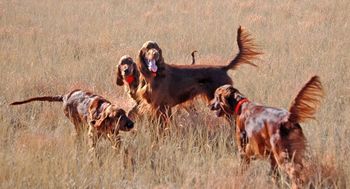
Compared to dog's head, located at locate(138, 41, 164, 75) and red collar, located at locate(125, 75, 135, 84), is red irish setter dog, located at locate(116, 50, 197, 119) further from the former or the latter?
dog's head, located at locate(138, 41, 164, 75)

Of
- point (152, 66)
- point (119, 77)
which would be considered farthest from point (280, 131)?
point (119, 77)

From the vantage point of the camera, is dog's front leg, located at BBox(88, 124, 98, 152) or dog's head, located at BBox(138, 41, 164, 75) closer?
dog's front leg, located at BBox(88, 124, 98, 152)

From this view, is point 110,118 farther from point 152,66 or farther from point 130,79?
point 130,79

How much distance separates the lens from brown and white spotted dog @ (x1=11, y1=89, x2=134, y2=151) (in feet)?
14.3

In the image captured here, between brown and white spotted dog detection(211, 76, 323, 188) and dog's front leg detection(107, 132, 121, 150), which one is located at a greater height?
brown and white spotted dog detection(211, 76, 323, 188)

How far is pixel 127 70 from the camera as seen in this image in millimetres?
5559

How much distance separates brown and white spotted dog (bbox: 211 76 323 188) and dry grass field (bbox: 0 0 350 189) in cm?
18

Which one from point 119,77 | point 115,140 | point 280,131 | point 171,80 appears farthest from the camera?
point 119,77

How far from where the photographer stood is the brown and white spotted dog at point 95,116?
4355 mm

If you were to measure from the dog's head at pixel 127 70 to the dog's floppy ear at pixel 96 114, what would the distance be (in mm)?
833

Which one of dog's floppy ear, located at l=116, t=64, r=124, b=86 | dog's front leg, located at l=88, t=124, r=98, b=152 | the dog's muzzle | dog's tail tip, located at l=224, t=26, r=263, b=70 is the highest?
dog's tail tip, located at l=224, t=26, r=263, b=70

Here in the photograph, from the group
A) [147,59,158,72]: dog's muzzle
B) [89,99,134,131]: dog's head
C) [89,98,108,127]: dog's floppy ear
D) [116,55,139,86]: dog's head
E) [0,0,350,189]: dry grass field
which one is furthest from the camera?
[116,55,139,86]: dog's head

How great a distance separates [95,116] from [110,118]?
0.85ft

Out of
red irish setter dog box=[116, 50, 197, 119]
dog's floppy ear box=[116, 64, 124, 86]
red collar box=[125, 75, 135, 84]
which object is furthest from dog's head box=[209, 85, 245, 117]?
dog's floppy ear box=[116, 64, 124, 86]
